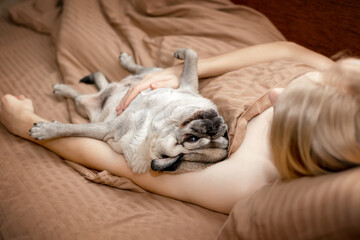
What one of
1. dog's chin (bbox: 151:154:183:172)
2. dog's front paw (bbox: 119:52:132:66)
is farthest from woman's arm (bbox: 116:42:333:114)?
dog's chin (bbox: 151:154:183:172)

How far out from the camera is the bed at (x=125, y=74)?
1.09m

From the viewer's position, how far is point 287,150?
3.76ft

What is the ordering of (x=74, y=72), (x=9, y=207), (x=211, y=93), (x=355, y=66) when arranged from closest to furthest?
(x=355, y=66) < (x=9, y=207) < (x=211, y=93) < (x=74, y=72)

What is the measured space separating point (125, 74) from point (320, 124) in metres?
1.97

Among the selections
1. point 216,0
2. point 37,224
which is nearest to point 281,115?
point 37,224

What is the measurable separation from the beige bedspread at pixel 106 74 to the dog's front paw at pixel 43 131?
15cm

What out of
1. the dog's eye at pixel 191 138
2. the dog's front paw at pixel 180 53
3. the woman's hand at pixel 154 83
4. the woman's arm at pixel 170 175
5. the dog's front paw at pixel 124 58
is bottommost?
the woman's arm at pixel 170 175

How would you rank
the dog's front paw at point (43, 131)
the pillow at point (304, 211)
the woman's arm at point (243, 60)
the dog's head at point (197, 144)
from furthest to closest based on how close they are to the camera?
the woman's arm at point (243, 60)
the dog's front paw at point (43, 131)
the dog's head at point (197, 144)
the pillow at point (304, 211)

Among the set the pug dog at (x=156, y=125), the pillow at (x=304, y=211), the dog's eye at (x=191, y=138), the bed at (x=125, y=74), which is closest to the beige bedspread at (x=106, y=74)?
the bed at (x=125, y=74)

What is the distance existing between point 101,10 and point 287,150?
2.44m

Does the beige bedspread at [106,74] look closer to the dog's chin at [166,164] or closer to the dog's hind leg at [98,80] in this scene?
the dog's hind leg at [98,80]

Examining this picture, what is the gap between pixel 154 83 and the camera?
7.06 feet

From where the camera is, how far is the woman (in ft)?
4.95

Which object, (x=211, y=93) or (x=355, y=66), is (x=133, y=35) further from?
(x=355, y=66)
